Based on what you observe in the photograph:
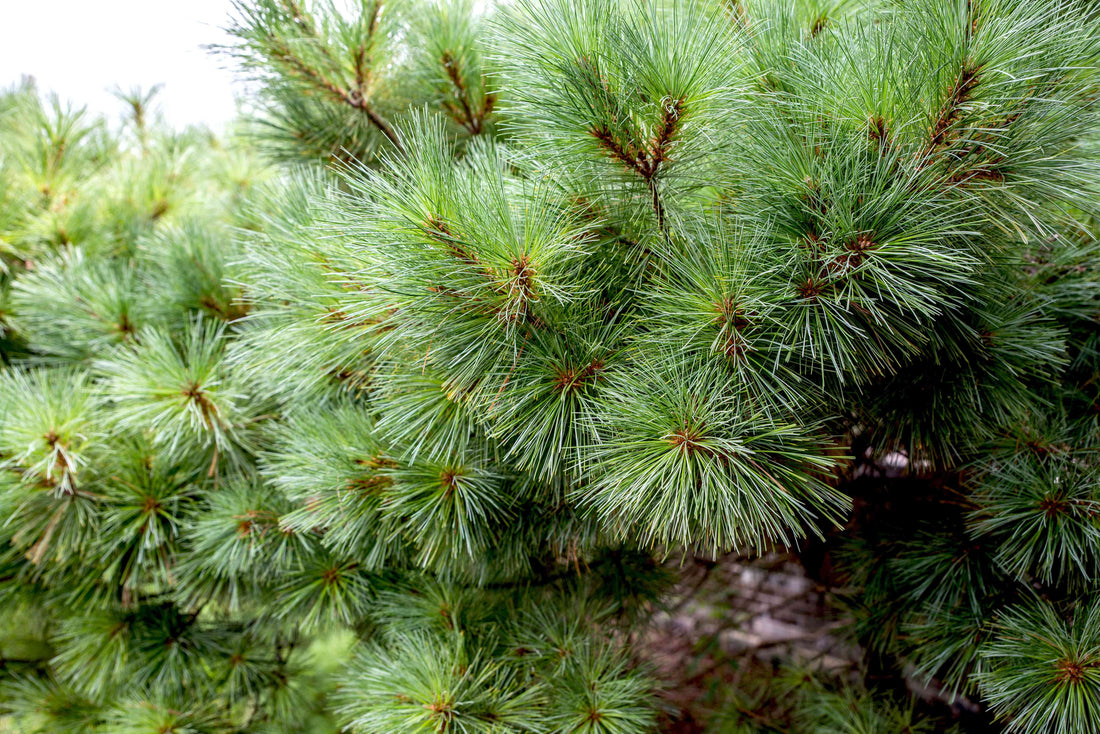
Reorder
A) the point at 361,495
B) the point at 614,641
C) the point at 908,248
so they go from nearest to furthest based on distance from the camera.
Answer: the point at 908,248 → the point at 361,495 → the point at 614,641

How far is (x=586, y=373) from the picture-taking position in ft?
2.25

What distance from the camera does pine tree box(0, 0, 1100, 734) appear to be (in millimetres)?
601

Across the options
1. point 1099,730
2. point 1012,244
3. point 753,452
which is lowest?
point 1099,730

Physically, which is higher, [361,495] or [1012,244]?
[1012,244]

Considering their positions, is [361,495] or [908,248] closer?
[908,248]

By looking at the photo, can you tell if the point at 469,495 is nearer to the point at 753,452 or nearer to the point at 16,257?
the point at 753,452

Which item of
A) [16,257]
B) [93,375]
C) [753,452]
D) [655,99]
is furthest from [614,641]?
[16,257]

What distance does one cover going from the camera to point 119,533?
3.44ft

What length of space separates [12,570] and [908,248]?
4.95ft

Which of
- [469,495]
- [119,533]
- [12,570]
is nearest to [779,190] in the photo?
[469,495]

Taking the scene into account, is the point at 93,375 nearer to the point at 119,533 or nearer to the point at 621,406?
the point at 119,533

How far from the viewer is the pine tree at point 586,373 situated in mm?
601

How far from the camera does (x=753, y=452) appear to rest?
592 millimetres

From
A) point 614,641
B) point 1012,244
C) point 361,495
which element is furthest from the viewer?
point 614,641
